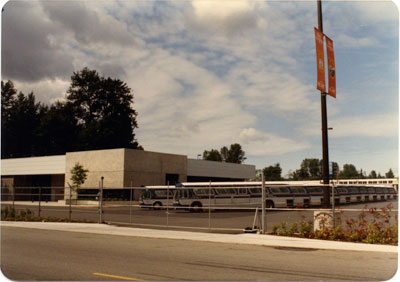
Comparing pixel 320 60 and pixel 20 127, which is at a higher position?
pixel 20 127

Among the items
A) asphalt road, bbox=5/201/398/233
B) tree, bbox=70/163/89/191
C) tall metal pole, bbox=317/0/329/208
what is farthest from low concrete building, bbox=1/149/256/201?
tall metal pole, bbox=317/0/329/208

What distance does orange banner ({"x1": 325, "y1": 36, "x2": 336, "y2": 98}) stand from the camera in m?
17.5

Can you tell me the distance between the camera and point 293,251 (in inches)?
489

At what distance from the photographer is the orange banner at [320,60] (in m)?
16.9

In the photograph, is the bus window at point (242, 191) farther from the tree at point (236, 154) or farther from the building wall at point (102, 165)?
the tree at point (236, 154)

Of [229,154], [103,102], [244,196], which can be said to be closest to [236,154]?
[229,154]

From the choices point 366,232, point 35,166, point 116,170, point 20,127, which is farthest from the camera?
point 20,127

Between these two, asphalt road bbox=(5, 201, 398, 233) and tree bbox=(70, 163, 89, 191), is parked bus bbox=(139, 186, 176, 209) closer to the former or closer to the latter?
asphalt road bbox=(5, 201, 398, 233)

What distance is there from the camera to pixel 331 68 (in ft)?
57.6

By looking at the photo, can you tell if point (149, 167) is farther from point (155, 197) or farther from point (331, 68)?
point (331, 68)

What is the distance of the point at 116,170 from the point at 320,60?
121ft

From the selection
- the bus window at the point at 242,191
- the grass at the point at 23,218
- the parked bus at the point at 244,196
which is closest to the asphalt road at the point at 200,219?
the parked bus at the point at 244,196

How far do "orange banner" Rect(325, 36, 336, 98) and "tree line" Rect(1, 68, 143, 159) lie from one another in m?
61.8

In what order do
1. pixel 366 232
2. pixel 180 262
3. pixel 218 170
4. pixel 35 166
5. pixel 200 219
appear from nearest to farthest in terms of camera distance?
pixel 180 262, pixel 366 232, pixel 200 219, pixel 35 166, pixel 218 170
